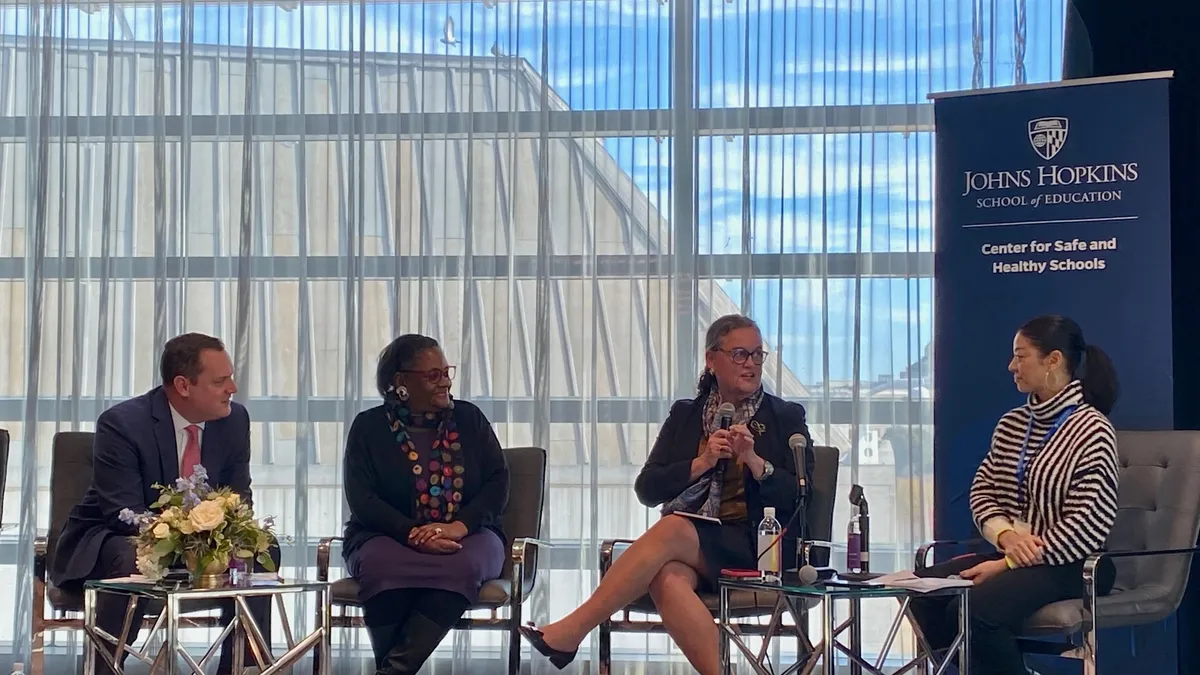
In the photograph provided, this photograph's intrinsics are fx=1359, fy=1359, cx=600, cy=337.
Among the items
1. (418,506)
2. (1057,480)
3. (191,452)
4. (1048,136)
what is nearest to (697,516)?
(418,506)

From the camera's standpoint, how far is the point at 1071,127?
4.63 meters

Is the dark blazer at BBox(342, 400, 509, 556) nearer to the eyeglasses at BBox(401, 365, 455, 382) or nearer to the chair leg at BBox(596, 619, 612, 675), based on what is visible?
the eyeglasses at BBox(401, 365, 455, 382)

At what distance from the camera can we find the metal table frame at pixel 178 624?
11.2ft

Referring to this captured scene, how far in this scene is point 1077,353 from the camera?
4031 mm

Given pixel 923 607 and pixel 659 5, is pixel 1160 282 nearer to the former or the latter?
pixel 923 607

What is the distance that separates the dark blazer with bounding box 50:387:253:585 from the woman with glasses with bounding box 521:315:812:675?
47.5 inches

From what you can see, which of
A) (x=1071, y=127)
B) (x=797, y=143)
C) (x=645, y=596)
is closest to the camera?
(x=645, y=596)

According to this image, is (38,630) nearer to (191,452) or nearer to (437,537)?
(191,452)

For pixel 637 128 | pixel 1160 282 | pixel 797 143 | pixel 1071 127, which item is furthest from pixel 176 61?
pixel 1160 282

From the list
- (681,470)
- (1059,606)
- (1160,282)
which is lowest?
(1059,606)

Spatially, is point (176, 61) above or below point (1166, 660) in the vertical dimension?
above

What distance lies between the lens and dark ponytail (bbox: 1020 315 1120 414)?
3.99 m

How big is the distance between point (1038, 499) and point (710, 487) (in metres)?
Answer: 1.01

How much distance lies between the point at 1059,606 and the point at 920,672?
615 mm
